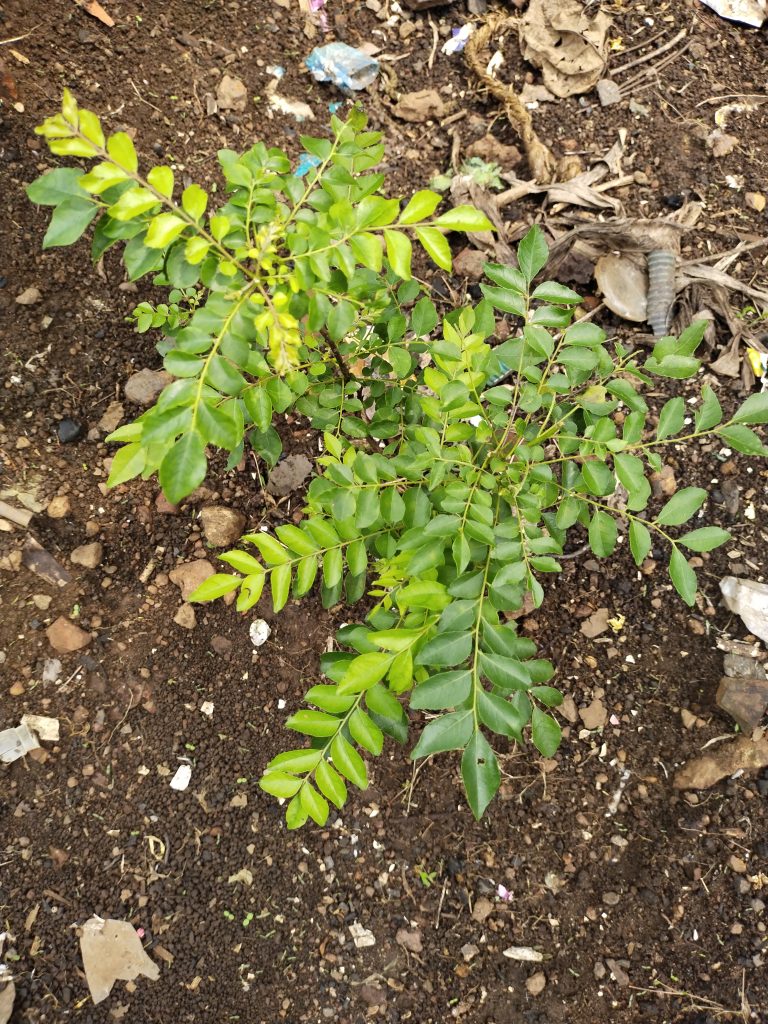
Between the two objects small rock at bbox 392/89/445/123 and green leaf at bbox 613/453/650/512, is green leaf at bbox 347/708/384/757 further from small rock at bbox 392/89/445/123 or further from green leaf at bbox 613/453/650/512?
small rock at bbox 392/89/445/123

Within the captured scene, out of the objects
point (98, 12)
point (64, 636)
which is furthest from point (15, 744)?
point (98, 12)

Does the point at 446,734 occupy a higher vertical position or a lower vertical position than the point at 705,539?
lower

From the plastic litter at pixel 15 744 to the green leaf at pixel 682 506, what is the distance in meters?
1.89

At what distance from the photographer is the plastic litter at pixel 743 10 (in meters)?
3.11

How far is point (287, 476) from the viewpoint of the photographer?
2453 millimetres

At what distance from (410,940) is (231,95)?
3011 millimetres

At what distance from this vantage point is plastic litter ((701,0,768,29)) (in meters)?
3.11

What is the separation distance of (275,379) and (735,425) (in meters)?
1.00

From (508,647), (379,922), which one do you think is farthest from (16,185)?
(379,922)

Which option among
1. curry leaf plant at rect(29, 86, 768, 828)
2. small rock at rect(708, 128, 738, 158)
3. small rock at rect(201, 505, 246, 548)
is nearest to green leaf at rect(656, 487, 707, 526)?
curry leaf plant at rect(29, 86, 768, 828)

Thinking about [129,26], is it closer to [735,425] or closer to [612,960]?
[735,425]

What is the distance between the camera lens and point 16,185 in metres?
2.44

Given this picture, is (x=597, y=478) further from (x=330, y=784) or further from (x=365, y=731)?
(x=330, y=784)

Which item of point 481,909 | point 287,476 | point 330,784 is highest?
Answer: point 330,784
